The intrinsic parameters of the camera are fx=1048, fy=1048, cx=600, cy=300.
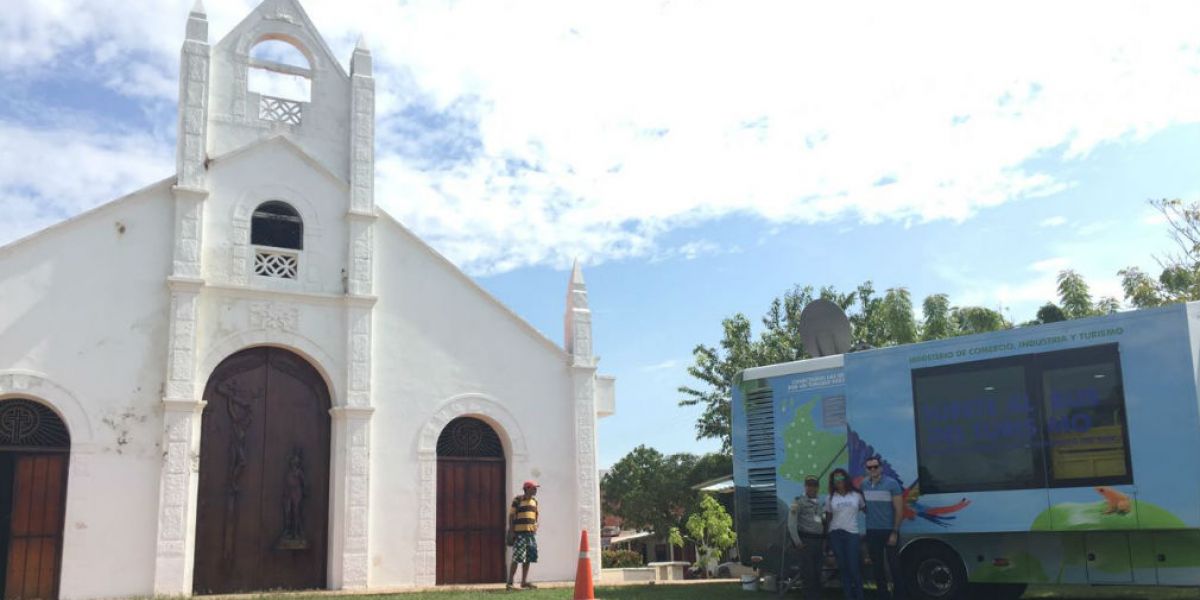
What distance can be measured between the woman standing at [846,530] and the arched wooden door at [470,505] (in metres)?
7.57

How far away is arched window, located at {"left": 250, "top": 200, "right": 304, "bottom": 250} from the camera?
16984 mm

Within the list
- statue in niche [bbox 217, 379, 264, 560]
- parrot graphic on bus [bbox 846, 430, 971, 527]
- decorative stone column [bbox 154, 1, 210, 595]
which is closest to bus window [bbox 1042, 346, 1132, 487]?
parrot graphic on bus [bbox 846, 430, 971, 527]

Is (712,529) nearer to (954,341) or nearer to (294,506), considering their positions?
(294,506)

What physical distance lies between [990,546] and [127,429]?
11.8 m

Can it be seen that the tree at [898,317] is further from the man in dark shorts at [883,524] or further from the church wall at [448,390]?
the man in dark shorts at [883,524]

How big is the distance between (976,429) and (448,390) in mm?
9403

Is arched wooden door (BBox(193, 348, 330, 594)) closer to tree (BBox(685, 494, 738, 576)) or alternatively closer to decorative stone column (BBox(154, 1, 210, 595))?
decorative stone column (BBox(154, 1, 210, 595))

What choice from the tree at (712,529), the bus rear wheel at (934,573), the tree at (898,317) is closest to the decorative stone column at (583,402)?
the tree at (712,529)

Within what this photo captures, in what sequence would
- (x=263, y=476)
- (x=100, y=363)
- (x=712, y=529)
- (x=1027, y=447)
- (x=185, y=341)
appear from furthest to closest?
(x=712, y=529), (x=263, y=476), (x=185, y=341), (x=100, y=363), (x=1027, y=447)

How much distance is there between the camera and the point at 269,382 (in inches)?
655

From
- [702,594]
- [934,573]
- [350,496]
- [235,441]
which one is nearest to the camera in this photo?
[934,573]

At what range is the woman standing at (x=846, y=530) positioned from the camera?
11516mm

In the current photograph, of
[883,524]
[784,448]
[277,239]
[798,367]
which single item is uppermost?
[277,239]

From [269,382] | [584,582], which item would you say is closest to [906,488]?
[584,582]
